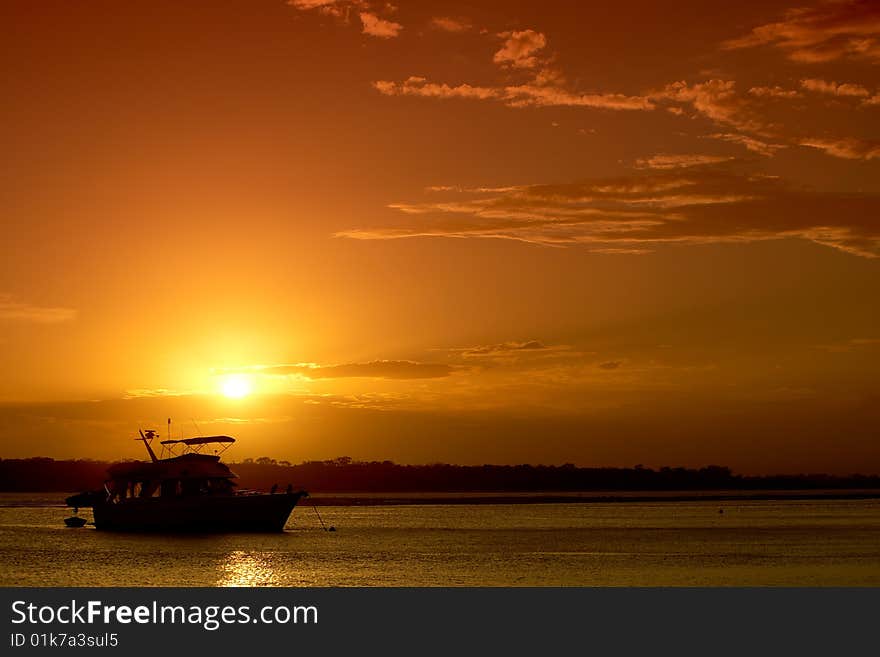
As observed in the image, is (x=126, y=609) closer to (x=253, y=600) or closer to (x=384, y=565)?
(x=253, y=600)

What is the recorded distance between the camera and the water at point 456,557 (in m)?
66.3

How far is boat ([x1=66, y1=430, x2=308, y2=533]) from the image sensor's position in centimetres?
9350

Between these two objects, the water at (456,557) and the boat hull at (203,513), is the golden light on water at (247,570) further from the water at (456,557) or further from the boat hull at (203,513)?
the boat hull at (203,513)

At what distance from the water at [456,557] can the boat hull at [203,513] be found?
119 cm

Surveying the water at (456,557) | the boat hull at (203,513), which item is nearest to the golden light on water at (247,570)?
the water at (456,557)

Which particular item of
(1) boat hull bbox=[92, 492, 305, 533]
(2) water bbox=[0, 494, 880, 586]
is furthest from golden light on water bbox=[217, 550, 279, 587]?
(1) boat hull bbox=[92, 492, 305, 533]

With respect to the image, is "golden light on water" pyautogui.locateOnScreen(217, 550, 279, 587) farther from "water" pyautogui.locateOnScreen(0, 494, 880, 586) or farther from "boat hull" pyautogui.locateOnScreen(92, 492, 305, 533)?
"boat hull" pyautogui.locateOnScreen(92, 492, 305, 533)

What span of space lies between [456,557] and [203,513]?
2344 cm

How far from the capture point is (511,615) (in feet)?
154

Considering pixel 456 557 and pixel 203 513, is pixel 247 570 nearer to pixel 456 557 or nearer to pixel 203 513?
pixel 456 557

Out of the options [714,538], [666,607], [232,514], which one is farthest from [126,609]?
[714,538]

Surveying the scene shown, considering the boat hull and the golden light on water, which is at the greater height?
the boat hull

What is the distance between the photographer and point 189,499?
93750 mm

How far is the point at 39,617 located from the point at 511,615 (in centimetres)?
1821
